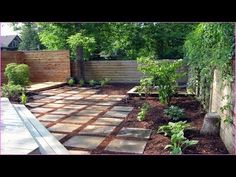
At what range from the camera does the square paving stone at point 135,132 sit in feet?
14.8

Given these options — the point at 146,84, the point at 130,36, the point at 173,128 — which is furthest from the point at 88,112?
the point at 130,36

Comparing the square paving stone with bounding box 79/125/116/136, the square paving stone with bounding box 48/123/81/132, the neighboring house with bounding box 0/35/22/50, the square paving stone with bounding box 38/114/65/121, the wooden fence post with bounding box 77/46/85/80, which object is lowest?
the square paving stone with bounding box 79/125/116/136

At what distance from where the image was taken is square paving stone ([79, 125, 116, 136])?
186 inches

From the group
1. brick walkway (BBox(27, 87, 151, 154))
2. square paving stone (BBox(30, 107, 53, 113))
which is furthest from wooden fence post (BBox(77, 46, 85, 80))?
square paving stone (BBox(30, 107, 53, 113))

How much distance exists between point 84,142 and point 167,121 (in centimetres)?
168

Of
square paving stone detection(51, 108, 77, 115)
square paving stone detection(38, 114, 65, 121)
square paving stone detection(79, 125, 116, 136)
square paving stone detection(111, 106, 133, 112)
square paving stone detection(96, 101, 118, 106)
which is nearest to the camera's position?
square paving stone detection(79, 125, 116, 136)

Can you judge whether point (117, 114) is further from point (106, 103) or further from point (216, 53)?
point (216, 53)

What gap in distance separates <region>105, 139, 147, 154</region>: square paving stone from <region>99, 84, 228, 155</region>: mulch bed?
0.08 m

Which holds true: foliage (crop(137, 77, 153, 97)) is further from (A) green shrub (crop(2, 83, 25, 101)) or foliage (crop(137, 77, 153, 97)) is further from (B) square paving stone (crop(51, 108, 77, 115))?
(A) green shrub (crop(2, 83, 25, 101))

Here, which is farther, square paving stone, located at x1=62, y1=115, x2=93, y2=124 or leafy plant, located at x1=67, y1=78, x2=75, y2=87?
leafy plant, located at x1=67, y1=78, x2=75, y2=87

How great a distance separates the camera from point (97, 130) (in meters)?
4.85

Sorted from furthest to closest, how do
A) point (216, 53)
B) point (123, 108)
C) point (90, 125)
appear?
point (123, 108)
point (90, 125)
point (216, 53)
